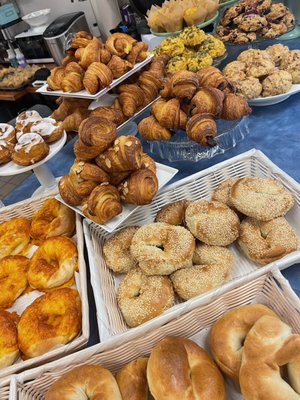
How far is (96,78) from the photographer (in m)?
1.27

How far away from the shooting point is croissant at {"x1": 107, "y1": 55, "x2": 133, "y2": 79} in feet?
4.39

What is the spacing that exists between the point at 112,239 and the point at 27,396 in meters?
0.46

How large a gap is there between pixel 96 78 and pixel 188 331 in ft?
3.36

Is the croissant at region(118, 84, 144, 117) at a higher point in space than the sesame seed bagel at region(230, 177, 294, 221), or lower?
higher

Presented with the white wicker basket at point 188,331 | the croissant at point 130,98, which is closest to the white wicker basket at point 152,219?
the white wicker basket at point 188,331

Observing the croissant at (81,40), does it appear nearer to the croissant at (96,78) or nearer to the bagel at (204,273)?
the croissant at (96,78)

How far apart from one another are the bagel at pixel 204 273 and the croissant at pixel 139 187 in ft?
0.73

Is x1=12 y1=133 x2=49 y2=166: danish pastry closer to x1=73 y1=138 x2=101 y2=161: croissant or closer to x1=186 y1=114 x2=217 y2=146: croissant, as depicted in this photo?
x1=73 y1=138 x2=101 y2=161: croissant

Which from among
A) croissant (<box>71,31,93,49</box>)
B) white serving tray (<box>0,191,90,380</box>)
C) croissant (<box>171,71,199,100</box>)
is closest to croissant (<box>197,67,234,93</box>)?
croissant (<box>171,71,199,100</box>)

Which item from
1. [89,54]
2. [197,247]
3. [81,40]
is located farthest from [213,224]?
[81,40]

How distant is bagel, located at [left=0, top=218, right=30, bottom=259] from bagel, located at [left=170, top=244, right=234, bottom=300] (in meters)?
0.59

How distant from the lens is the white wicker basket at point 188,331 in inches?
25.1

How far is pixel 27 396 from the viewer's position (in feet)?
2.14

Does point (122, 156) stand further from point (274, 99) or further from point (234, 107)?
point (274, 99)
